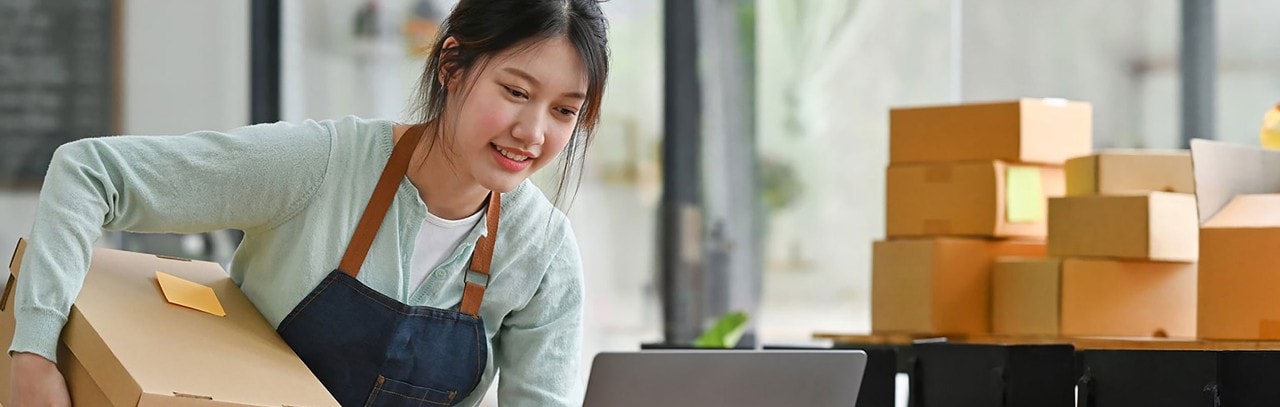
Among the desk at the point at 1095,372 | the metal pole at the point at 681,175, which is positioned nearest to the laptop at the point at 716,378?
the desk at the point at 1095,372

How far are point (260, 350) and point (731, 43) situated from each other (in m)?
2.49

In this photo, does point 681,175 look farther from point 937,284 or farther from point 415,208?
point 415,208

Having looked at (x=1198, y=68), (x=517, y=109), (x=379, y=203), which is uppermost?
(x=1198, y=68)

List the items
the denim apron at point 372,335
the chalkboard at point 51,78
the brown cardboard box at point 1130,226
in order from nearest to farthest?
the denim apron at point 372,335
the brown cardboard box at point 1130,226
the chalkboard at point 51,78

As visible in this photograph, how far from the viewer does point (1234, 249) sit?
2049 millimetres

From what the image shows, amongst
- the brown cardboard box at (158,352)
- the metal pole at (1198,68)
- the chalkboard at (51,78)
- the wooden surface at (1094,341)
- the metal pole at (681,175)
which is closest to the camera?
the brown cardboard box at (158,352)

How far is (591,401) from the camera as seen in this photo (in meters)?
1.62

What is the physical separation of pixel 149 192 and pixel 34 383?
0.73 feet

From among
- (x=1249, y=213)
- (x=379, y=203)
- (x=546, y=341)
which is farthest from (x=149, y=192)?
(x=1249, y=213)

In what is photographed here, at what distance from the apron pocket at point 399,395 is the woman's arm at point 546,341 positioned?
11 cm

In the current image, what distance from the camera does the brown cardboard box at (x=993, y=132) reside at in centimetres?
246

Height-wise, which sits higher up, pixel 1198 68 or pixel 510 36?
pixel 1198 68

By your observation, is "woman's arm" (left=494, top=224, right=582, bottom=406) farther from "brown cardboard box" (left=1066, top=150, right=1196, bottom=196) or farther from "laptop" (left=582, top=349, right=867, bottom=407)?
→ "brown cardboard box" (left=1066, top=150, right=1196, bottom=196)

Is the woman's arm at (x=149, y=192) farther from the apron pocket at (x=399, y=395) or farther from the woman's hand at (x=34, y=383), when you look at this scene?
the apron pocket at (x=399, y=395)
